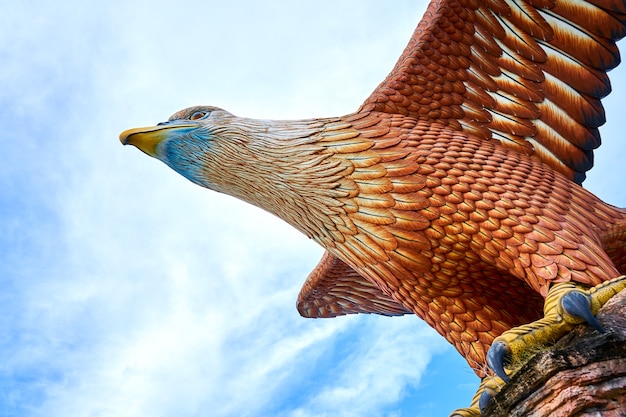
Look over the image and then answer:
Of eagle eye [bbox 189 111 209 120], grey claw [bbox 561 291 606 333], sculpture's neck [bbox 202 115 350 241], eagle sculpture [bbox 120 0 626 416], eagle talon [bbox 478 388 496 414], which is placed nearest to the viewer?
grey claw [bbox 561 291 606 333]

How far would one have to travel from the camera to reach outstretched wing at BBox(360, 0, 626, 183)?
473 cm

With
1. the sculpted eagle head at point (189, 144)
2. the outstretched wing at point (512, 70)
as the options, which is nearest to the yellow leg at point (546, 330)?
the outstretched wing at point (512, 70)

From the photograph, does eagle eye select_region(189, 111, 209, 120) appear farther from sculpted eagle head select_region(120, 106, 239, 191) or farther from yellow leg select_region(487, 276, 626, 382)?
yellow leg select_region(487, 276, 626, 382)

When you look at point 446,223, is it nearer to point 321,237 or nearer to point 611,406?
point 321,237

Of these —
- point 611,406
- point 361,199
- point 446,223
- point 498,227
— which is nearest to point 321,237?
point 361,199

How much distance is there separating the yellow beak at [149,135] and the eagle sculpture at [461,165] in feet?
0.04

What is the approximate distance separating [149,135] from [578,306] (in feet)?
10.4

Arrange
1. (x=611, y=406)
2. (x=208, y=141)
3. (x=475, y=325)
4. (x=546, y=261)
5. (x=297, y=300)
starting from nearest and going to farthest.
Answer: (x=611, y=406)
(x=546, y=261)
(x=475, y=325)
(x=208, y=141)
(x=297, y=300)

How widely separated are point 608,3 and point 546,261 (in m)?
2.14

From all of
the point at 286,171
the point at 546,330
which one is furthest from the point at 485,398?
the point at 286,171

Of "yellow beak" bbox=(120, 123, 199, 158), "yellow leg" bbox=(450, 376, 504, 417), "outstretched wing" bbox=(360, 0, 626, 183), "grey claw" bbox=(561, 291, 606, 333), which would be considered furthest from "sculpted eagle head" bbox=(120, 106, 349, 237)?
"grey claw" bbox=(561, 291, 606, 333)

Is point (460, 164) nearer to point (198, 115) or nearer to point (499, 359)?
point (499, 359)

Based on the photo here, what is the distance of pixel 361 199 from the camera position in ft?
14.1

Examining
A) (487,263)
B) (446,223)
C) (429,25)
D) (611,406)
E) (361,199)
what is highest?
(429,25)
